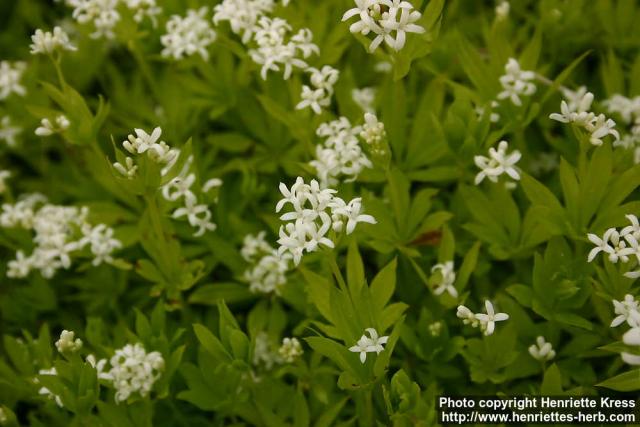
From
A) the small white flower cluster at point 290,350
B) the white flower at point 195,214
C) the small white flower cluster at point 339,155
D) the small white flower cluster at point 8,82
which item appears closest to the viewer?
the small white flower cluster at point 290,350

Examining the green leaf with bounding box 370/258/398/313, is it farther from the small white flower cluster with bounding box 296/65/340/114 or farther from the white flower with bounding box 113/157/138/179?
the white flower with bounding box 113/157/138/179

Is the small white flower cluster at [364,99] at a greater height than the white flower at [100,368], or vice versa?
the small white flower cluster at [364,99]

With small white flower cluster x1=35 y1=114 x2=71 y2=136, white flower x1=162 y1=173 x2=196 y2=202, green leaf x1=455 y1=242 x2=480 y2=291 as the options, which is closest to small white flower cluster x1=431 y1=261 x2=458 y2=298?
green leaf x1=455 y1=242 x2=480 y2=291

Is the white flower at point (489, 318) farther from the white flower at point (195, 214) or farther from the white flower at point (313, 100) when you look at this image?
the white flower at point (195, 214)

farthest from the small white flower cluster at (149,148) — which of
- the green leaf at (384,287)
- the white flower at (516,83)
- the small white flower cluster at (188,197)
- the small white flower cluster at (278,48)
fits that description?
the white flower at (516,83)

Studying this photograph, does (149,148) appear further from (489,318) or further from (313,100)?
(489,318)

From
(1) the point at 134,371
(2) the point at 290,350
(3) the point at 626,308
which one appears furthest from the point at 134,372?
(3) the point at 626,308
